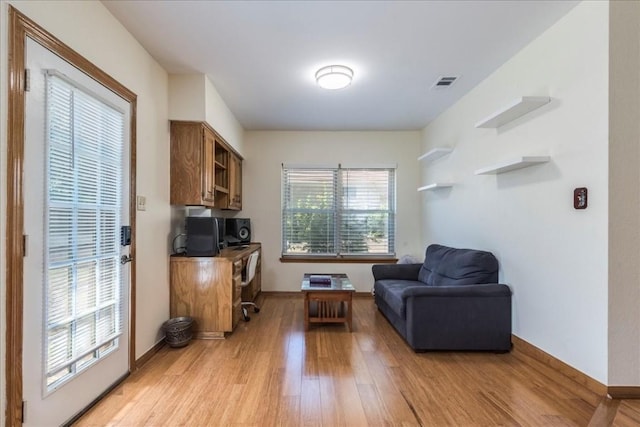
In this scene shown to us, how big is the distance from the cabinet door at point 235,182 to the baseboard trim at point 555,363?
3.75m

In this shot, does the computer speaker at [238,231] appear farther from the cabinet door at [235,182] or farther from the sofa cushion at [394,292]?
the sofa cushion at [394,292]

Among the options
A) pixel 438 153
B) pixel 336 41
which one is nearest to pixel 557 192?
pixel 438 153

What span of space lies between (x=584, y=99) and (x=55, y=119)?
3442 mm

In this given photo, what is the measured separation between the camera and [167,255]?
3.07 meters

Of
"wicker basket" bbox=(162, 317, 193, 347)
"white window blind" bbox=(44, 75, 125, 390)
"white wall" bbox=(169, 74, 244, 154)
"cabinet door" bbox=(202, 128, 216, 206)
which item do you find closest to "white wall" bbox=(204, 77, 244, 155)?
"white wall" bbox=(169, 74, 244, 154)

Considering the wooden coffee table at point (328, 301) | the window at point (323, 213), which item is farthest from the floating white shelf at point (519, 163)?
the window at point (323, 213)

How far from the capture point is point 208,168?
10.9ft

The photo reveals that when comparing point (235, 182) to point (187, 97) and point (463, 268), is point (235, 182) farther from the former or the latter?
point (463, 268)

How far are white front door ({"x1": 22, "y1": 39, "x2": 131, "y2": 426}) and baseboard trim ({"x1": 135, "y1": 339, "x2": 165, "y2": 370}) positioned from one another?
0.19 metres

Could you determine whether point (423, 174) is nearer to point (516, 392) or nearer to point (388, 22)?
point (388, 22)

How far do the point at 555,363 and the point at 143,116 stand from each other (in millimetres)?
4008

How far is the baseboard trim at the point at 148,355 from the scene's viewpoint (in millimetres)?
2543

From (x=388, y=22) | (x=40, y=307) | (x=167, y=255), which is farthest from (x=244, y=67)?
(x=40, y=307)

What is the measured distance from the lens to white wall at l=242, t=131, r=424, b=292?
5.02m
